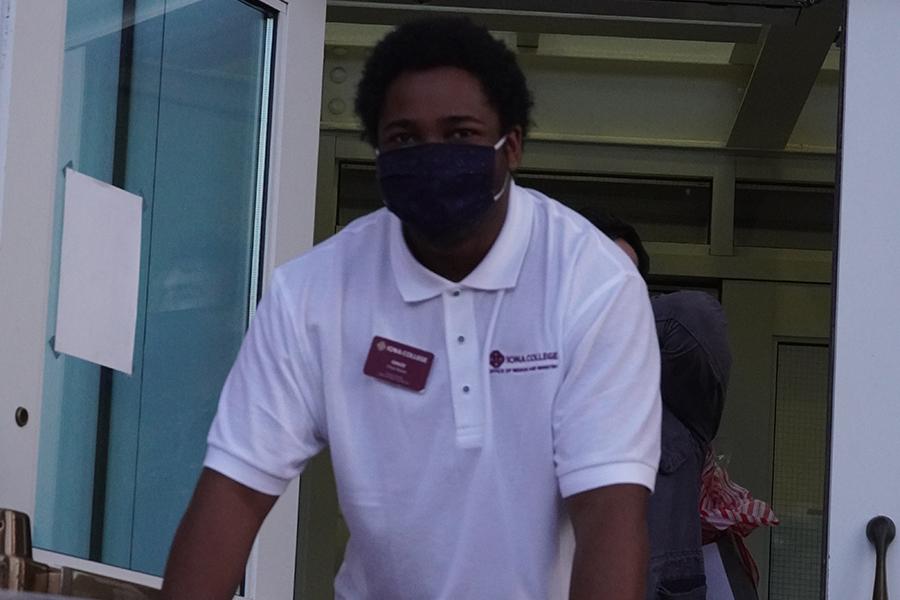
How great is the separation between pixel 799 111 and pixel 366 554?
15.5 ft

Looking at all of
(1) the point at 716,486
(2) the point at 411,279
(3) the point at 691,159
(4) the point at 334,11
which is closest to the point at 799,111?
(3) the point at 691,159

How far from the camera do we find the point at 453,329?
2004 millimetres

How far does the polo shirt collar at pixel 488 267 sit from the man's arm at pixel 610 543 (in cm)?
29

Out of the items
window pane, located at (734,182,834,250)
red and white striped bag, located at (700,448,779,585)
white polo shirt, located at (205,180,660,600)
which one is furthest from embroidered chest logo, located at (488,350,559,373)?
window pane, located at (734,182,834,250)

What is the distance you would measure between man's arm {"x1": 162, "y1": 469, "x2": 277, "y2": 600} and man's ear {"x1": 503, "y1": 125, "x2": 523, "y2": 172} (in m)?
0.52

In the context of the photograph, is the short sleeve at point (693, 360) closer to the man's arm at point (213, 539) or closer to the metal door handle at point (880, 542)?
the metal door handle at point (880, 542)

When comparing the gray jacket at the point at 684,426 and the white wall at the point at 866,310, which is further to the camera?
the white wall at the point at 866,310

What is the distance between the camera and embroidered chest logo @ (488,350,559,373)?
195cm

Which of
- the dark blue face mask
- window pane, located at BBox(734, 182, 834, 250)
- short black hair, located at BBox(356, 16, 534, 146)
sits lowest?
the dark blue face mask

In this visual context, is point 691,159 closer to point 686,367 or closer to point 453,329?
point 686,367

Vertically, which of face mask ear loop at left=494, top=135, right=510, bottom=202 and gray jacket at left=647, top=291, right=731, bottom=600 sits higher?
face mask ear loop at left=494, top=135, right=510, bottom=202

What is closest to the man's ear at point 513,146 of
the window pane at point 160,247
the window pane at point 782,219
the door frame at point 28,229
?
the door frame at point 28,229

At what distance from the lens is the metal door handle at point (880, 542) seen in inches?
140

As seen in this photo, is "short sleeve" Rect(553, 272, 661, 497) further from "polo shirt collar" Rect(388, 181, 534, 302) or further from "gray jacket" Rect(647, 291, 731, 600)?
"gray jacket" Rect(647, 291, 731, 600)
